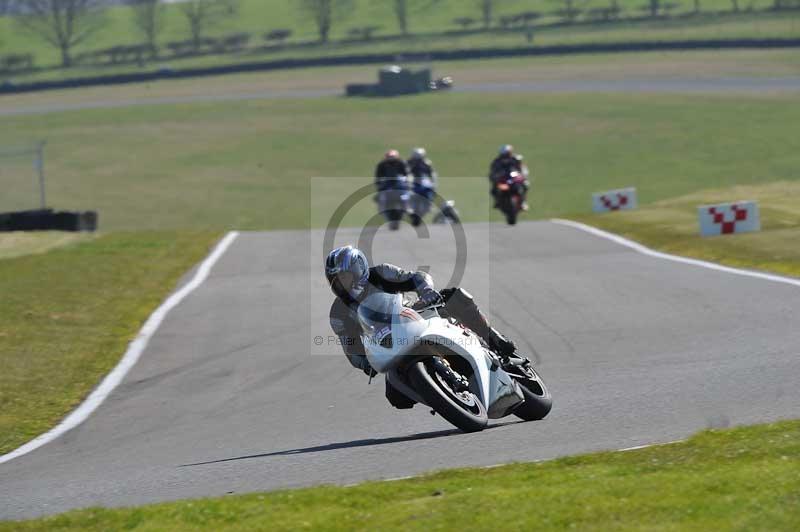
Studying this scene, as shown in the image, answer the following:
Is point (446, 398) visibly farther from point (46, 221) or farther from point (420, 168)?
point (46, 221)

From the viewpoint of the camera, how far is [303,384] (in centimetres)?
A: 1050

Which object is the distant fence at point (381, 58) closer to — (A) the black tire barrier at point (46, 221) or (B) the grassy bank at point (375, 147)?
(B) the grassy bank at point (375, 147)

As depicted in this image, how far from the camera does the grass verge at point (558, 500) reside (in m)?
5.58

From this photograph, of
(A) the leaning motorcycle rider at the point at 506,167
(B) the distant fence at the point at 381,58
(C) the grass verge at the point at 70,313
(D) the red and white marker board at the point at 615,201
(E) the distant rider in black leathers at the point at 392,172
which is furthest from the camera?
(B) the distant fence at the point at 381,58

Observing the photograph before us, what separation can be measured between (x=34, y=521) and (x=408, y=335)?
2.62 meters

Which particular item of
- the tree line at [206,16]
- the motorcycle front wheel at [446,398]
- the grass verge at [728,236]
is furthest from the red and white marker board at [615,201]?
the tree line at [206,16]

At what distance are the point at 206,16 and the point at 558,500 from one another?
11883 cm

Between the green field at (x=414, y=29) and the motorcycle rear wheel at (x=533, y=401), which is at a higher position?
the green field at (x=414, y=29)


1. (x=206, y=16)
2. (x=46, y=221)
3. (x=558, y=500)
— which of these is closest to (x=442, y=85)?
(x=46, y=221)

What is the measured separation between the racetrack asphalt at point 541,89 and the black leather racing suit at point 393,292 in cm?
4426

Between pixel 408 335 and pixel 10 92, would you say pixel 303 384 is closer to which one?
pixel 408 335

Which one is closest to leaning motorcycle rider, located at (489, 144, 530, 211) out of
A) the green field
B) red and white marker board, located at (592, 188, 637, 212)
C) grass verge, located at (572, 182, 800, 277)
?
grass verge, located at (572, 182, 800, 277)

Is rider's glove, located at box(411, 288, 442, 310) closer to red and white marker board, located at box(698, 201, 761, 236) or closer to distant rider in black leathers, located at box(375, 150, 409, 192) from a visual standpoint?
red and white marker board, located at box(698, 201, 761, 236)

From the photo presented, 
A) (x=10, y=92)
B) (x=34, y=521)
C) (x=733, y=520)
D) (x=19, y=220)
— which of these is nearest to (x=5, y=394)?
(x=34, y=521)
